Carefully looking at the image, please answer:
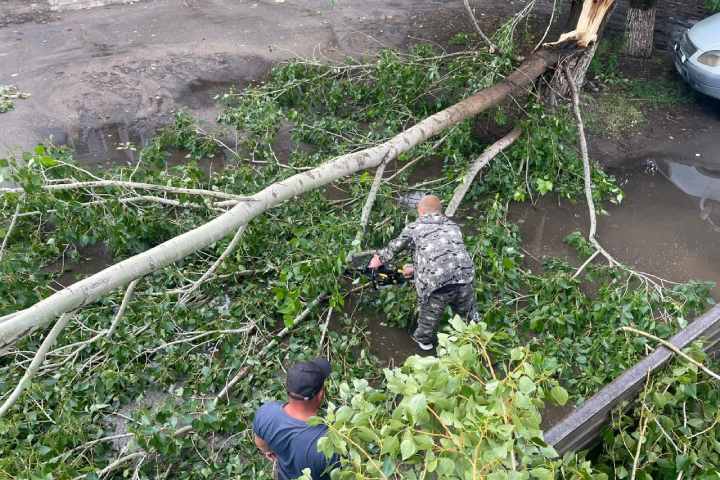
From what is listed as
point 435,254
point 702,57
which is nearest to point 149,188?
point 435,254

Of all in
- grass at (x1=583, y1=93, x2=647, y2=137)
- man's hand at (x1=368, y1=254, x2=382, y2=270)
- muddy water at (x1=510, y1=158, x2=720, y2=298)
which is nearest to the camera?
man's hand at (x1=368, y1=254, x2=382, y2=270)

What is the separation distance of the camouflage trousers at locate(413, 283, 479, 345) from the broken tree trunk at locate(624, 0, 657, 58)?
556cm

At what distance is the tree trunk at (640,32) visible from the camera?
24.5ft

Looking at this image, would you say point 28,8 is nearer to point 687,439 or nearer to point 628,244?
point 628,244

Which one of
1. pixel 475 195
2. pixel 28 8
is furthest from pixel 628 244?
pixel 28 8

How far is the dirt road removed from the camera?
22.4ft

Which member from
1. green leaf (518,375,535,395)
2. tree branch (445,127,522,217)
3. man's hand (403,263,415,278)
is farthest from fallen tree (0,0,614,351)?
green leaf (518,375,535,395)

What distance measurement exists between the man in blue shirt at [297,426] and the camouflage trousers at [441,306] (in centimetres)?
133

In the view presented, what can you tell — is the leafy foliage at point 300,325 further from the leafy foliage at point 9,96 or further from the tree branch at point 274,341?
the leafy foliage at point 9,96

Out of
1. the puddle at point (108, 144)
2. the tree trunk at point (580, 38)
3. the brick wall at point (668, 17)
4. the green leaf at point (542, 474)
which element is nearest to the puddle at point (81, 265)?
the puddle at point (108, 144)

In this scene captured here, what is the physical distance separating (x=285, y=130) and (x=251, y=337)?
3.24 meters

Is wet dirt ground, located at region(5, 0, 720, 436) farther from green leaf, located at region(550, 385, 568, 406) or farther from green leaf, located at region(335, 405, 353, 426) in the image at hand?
green leaf, located at region(335, 405, 353, 426)

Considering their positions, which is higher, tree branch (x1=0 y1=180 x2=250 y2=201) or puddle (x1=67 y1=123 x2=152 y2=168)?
tree branch (x1=0 y1=180 x2=250 y2=201)

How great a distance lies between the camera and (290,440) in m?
2.50
